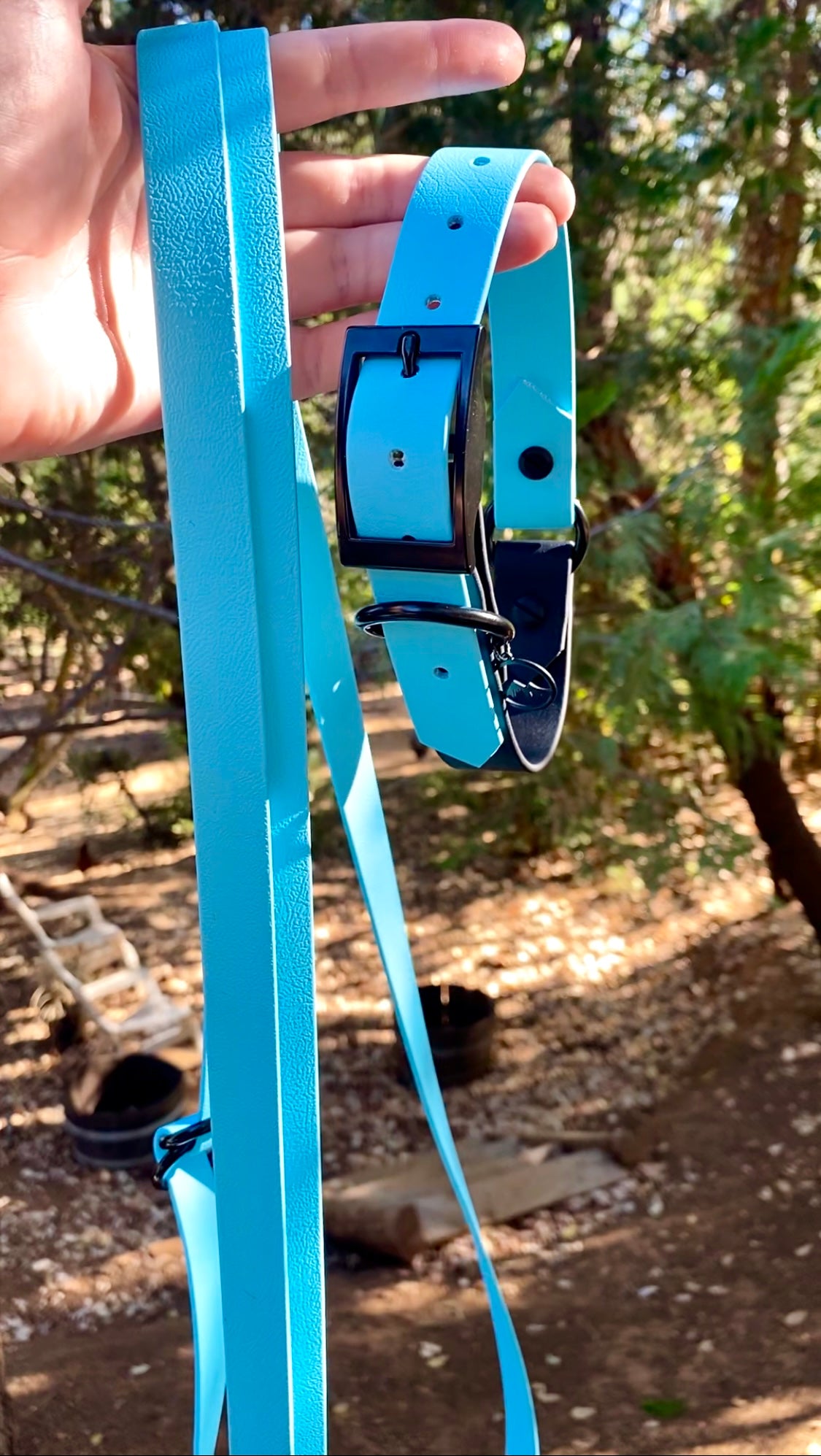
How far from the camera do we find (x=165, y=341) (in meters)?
0.59

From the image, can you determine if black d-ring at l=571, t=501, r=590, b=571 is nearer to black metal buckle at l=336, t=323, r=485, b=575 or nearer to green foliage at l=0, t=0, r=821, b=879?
black metal buckle at l=336, t=323, r=485, b=575

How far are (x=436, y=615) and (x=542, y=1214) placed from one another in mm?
2355

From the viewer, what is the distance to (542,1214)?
264cm

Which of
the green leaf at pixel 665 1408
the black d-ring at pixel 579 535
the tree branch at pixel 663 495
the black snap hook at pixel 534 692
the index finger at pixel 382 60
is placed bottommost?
the green leaf at pixel 665 1408

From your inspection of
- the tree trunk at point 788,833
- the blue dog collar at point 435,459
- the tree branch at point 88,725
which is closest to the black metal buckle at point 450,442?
the blue dog collar at point 435,459

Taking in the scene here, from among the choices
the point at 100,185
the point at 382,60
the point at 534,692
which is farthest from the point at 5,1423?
the point at 382,60

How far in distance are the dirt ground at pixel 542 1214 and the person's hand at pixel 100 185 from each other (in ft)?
5.88

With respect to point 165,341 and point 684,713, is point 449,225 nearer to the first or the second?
point 165,341

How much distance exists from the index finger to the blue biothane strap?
20 cm

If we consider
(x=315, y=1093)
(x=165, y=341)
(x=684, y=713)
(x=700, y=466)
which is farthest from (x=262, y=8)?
(x=315, y=1093)

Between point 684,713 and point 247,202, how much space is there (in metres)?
2.07

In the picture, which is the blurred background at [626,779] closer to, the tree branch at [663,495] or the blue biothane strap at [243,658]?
the tree branch at [663,495]

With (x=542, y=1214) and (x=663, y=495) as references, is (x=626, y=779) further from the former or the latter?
(x=542, y=1214)

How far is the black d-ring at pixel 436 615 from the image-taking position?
62 cm
